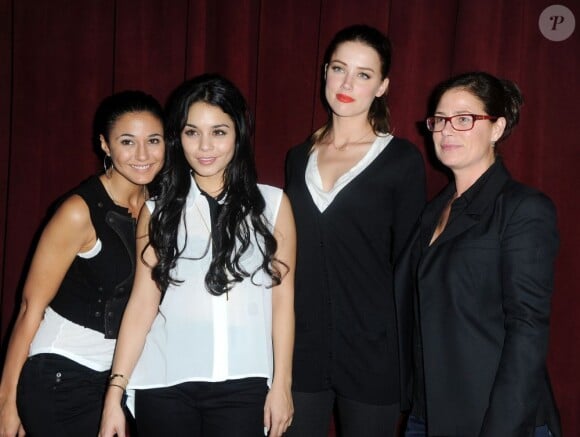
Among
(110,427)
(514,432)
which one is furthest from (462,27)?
(110,427)

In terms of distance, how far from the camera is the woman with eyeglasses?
1305 millimetres

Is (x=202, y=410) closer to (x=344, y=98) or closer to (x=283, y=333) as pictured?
(x=283, y=333)

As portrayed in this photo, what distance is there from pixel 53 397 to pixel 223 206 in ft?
2.43

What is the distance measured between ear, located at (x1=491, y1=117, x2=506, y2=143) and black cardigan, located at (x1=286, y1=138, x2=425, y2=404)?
0.97ft

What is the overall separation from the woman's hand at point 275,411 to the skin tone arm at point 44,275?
71cm

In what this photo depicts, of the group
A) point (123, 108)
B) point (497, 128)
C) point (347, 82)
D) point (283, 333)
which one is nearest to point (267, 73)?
point (347, 82)

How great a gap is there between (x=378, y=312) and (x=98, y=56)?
1.66 metres

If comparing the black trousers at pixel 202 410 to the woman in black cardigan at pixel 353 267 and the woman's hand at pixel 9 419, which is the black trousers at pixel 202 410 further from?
the woman's hand at pixel 9 419

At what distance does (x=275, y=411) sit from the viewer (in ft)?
5.02

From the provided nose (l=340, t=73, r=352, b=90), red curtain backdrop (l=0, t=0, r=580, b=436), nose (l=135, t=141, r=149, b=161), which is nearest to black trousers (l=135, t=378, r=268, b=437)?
nose (l=135, t=141, r=149, b=161)

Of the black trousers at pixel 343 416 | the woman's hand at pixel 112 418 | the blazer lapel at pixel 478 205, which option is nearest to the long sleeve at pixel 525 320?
the blazer lapel at pixel 478 205

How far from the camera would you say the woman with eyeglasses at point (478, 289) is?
4.28 feet

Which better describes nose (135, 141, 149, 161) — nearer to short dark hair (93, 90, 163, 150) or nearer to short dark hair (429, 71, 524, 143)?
short dark hair (93, 90, 163, 150)

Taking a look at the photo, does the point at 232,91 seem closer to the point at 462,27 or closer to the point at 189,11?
the point at 189,11
